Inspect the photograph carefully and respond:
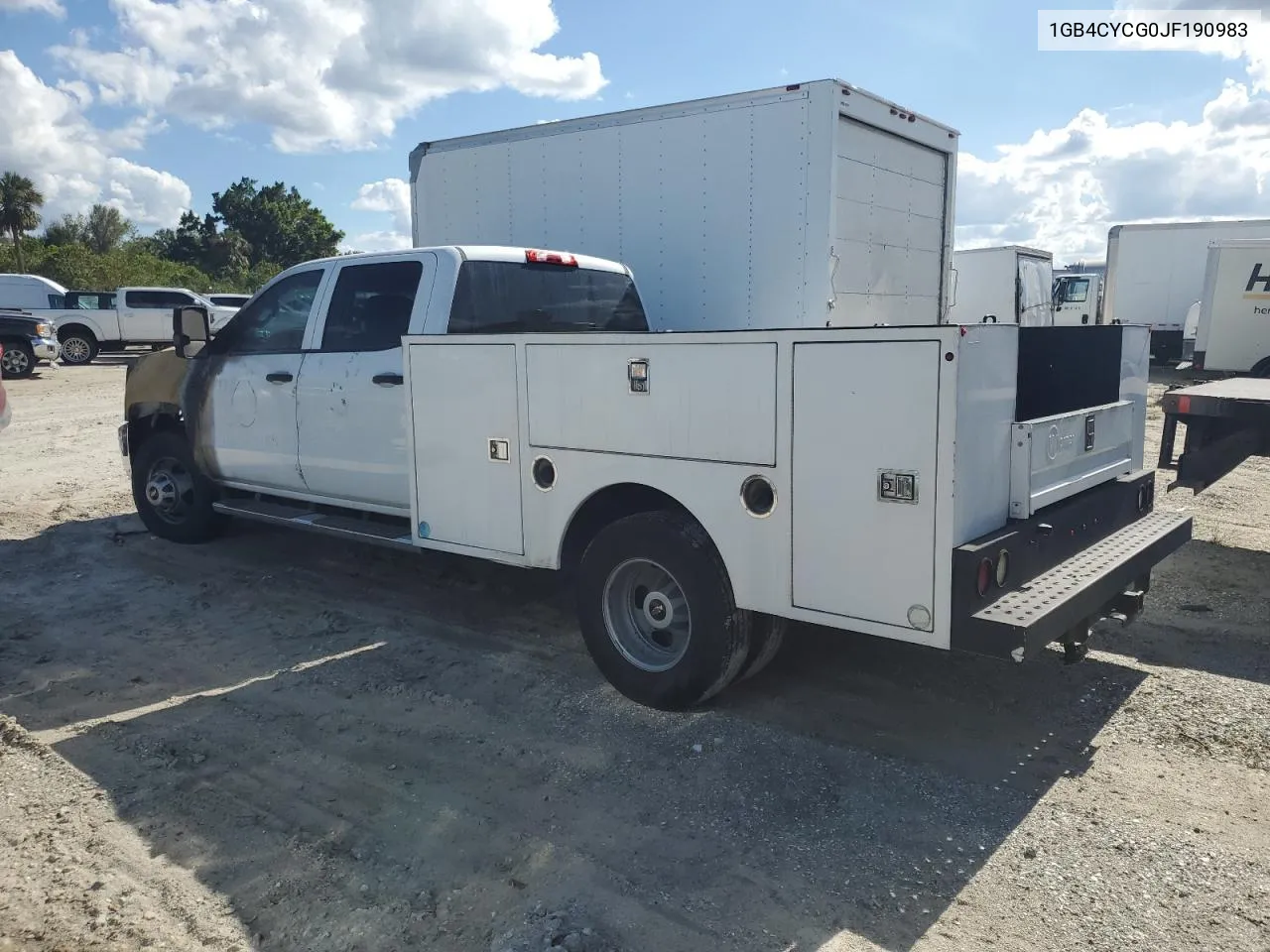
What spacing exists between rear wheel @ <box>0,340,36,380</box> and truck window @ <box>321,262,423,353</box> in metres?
18.4

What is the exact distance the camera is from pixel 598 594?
4.57 metres

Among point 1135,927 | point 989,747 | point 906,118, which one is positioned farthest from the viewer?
point 906,118

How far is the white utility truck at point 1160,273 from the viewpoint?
77.7 ft

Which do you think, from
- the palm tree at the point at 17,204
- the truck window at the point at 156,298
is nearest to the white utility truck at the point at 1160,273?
the truck window at the point at 156,298

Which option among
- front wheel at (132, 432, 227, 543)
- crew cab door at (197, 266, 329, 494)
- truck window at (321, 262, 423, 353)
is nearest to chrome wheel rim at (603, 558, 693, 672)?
truck window at (321, 262, 423, 353)

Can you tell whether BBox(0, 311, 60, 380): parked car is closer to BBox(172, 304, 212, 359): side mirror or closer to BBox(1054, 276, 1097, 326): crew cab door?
BBox(172, 304, 212, 359): side mirror

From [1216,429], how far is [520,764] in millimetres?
5523

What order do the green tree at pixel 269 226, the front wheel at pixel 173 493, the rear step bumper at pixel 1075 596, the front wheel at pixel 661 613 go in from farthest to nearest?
the green tree at pixel 269 226, the front wheel at pixel 173 493, the front wheel at pixel 661 613, the rear step bumper at pixel 1075 596

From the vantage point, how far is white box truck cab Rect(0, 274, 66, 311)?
79.8 feet

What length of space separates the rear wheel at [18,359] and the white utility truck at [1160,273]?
25.3 metres

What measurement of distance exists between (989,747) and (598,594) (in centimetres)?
182

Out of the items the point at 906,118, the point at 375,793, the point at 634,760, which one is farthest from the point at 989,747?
the point at 906,118

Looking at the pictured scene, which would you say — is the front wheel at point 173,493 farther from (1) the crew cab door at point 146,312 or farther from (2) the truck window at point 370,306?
(1) the crew cab door at point 146,312

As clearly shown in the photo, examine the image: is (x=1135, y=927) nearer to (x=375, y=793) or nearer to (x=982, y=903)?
(x=982, y=903)
